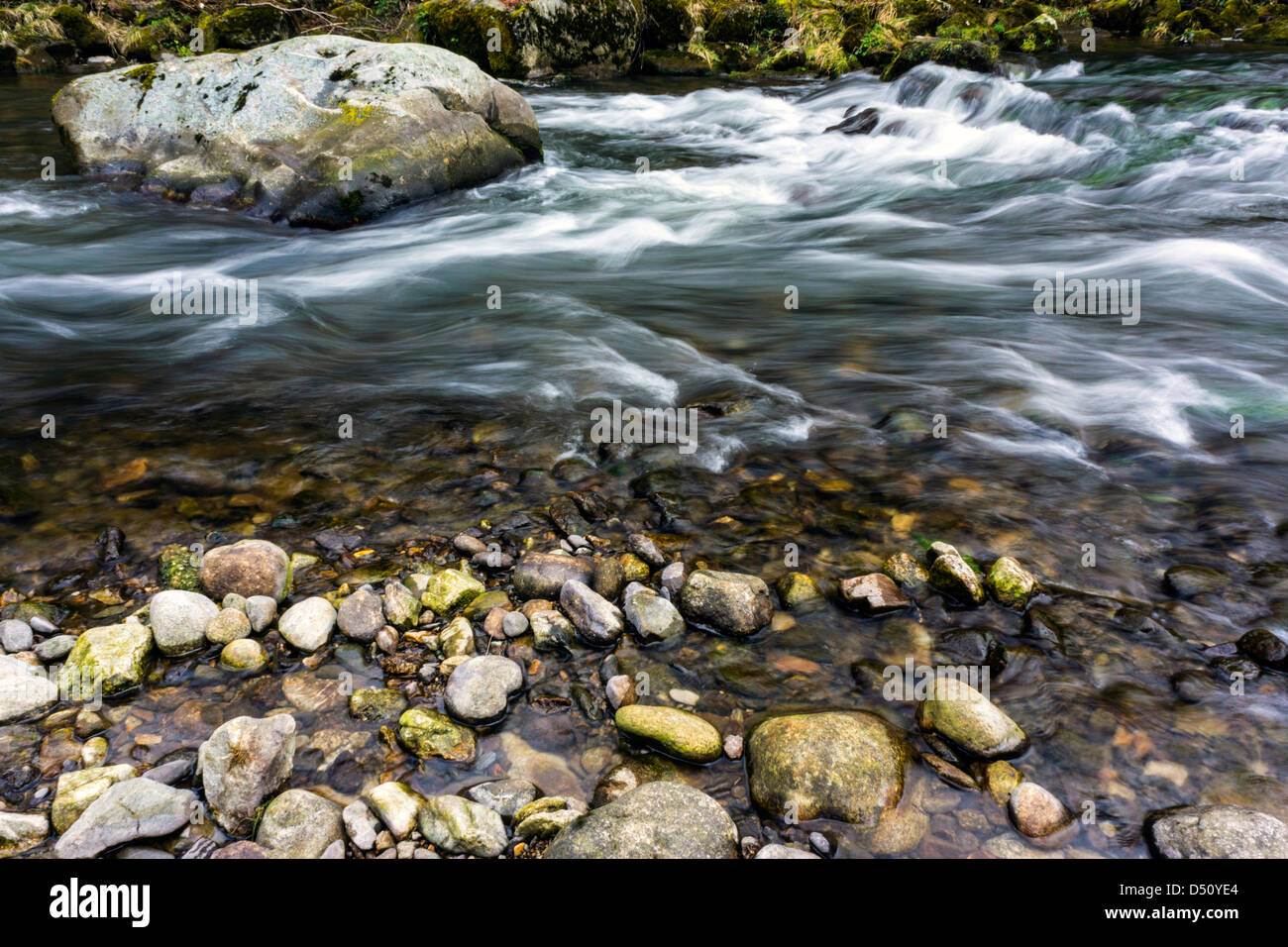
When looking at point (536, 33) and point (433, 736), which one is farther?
point (536, 33)

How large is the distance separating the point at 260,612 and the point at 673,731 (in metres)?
1.88

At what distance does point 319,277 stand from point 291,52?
3575 mm

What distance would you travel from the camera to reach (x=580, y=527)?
406 cm

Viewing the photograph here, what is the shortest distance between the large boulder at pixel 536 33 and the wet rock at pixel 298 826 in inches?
684

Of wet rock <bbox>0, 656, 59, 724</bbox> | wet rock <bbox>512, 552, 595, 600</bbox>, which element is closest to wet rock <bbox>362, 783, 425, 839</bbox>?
wet rock <bbox>512, 552, 595, 600</bbox>

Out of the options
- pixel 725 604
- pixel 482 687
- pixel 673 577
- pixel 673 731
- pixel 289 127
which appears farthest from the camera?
pixel 289 127

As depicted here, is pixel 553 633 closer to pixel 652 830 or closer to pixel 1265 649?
pixel 652 830

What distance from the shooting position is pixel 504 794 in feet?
8.66

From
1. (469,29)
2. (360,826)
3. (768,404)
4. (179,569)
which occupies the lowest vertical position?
(360,826)

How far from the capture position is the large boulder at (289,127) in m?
8.74

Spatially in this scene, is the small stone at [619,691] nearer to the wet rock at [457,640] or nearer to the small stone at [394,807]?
the wet rock at [457,640]

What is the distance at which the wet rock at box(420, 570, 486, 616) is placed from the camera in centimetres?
348

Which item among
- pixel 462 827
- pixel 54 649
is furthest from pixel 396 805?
pixel 54 649
